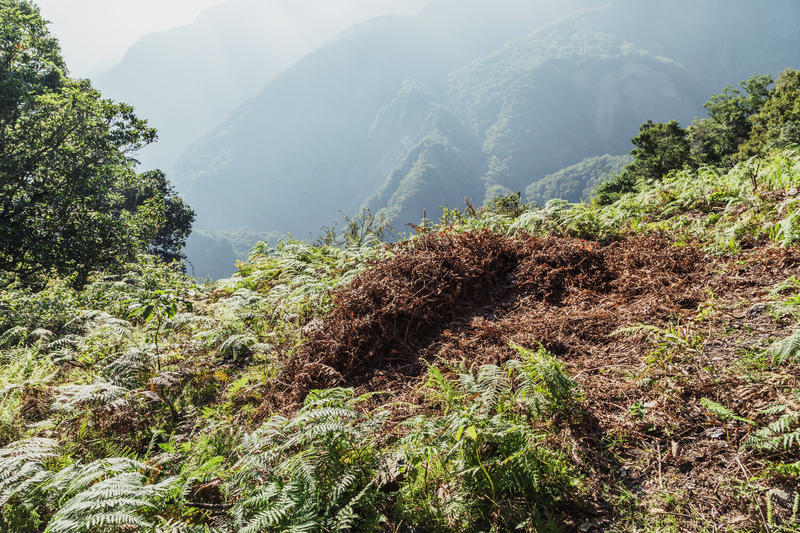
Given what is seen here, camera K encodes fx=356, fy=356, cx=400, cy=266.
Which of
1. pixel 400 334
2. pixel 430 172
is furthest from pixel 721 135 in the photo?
pixel 430 172

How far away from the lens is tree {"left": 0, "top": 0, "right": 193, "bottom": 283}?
966 cm

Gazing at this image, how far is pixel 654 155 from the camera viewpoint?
119ft

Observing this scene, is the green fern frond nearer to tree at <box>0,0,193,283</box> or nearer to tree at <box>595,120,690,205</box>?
tree at <box>0,0,193,283</box>

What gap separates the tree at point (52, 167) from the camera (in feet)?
31.7

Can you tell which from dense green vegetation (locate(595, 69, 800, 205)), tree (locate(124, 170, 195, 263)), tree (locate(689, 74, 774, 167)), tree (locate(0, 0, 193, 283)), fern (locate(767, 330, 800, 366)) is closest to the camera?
fern (locate(767, 330, 800, 366))

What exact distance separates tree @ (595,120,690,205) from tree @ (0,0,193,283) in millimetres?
36512

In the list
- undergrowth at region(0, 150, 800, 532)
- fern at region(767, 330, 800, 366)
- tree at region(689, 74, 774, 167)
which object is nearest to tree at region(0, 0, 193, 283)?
undergrowth at region(0, 150, 800, 532)

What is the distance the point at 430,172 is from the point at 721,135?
145 metres

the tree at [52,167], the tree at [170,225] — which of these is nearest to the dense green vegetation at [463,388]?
the tree at [52,167]

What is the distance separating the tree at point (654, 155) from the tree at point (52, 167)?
120 ft

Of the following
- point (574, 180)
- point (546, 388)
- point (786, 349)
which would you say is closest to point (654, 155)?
point (786, 349)

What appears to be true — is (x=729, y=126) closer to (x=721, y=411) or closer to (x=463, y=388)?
(x=721, y=411)

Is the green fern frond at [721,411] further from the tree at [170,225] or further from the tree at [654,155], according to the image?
the tree at [654,155]

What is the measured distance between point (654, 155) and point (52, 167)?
45.1m
